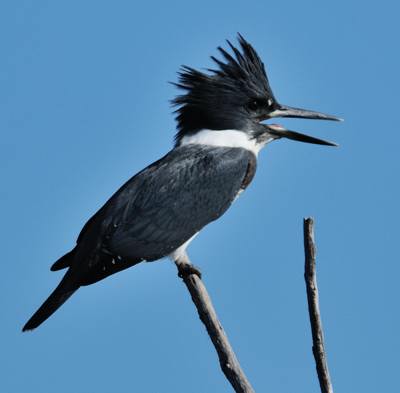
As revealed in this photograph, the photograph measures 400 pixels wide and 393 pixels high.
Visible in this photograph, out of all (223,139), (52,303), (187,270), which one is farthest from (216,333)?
(223,139)

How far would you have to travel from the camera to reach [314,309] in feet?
12.4

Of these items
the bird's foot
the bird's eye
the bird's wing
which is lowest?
the bird's foot

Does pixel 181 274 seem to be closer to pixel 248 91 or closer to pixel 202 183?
pixel 202 183

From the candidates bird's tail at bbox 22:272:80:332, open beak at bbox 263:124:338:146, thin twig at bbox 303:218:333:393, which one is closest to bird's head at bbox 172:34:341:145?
open beak at bbox 263:124:338:146

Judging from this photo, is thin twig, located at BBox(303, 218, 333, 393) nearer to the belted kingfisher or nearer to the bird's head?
the belted kingfisher

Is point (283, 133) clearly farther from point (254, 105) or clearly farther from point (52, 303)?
point (52, 303)

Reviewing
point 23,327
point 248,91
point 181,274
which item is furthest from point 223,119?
point 23,327

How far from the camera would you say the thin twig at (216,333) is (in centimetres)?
420

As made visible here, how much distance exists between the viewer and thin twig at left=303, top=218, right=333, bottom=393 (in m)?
3.67

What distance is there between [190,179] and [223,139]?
0.52m

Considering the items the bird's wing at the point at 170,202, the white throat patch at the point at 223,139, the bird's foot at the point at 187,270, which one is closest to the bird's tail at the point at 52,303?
the bird's wing at the point at 170,202

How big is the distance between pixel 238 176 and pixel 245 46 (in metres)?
1.13

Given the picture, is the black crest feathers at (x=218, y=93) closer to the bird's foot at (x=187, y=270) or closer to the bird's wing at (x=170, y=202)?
the bird's wing at (x=170, y=202)

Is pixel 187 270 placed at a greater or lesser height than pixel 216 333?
greater
